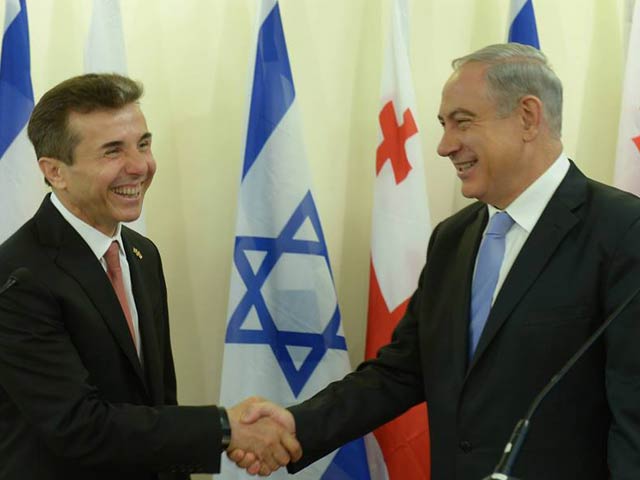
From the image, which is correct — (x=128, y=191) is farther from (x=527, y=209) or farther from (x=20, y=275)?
(x=527, y=209)

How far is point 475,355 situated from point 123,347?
0.84 metres

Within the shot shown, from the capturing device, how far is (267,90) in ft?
11.5

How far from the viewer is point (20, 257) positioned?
2.39m

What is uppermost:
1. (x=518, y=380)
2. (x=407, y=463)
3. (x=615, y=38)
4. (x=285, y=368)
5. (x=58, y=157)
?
(x=615, y=38)

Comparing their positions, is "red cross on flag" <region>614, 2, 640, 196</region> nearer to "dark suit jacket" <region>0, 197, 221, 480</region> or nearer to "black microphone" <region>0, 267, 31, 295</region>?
"dark suit jacket" <region>0, 197, 221, 480</region>

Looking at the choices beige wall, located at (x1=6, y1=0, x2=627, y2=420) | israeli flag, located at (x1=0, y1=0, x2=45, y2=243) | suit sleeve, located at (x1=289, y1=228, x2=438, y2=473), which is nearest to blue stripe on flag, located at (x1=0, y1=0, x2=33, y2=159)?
israeli flag, located at (x1=0, y1=0, x2=45, y2=243)

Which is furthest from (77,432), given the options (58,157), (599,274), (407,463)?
(407,463)

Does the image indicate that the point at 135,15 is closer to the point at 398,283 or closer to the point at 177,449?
the point at 398,283

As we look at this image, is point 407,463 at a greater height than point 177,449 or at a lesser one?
lesser

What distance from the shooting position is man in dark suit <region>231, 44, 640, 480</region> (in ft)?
7.56

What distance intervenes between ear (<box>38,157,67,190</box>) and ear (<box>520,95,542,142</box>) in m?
1.15

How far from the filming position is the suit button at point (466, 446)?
242 cm

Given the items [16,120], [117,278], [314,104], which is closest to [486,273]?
[117,278]

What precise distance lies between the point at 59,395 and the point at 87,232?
41 centimetres
